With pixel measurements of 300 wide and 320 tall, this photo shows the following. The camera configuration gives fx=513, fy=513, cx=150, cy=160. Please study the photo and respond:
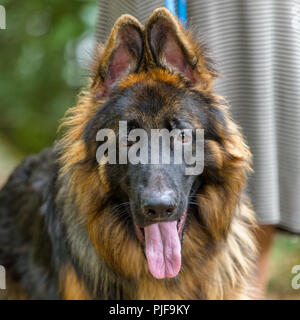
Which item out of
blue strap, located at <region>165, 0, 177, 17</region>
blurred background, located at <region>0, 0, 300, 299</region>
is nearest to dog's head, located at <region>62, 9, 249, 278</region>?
blue strap, located at <region>165, 0, 177, 17</region>

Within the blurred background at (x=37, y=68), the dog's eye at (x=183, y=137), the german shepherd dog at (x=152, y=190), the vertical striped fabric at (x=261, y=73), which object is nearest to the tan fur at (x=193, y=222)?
the german shepherd dog at (x=152, y=190)

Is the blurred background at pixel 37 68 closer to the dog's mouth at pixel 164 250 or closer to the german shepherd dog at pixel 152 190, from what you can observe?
the german shepherd dog at pixel 152 190

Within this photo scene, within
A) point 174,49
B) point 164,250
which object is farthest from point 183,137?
point 164,250

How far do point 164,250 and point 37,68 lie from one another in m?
5.98

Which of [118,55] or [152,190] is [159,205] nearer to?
[152,190]

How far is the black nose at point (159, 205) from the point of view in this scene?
8.77ft

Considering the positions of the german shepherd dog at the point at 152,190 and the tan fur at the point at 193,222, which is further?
the tan fur at the point at 193,222

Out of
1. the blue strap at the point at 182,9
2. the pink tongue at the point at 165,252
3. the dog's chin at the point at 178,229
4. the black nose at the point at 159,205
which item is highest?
the blue strap at the point at 182,9

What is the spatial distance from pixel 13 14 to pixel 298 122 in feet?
19.4

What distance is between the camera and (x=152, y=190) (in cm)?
274

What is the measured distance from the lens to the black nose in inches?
105

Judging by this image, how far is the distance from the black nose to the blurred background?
5.09 meters

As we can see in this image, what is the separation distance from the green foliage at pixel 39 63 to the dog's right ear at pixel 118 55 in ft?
15.2

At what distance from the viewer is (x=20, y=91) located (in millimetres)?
8438
